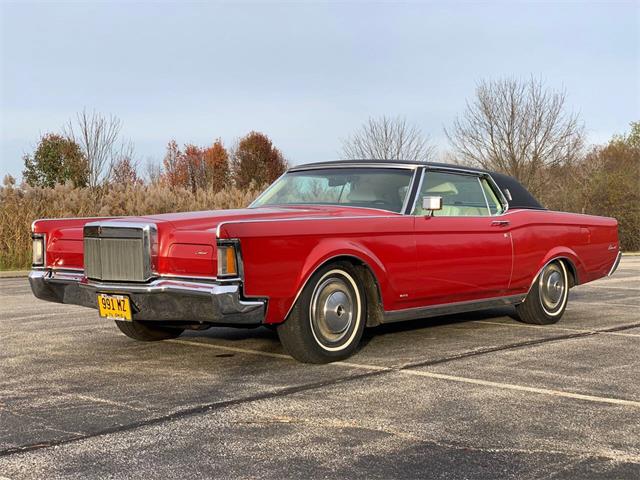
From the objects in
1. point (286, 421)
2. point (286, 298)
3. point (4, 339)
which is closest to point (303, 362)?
point (286, 298)

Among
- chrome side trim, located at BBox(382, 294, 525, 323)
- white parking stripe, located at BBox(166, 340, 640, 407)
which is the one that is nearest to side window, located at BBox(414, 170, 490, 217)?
chrome side trim, located at BBox(382, 294, 525, 323)

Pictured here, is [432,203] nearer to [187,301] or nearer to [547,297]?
[547,297]

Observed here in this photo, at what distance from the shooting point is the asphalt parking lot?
363 cm

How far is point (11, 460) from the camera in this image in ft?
12.1

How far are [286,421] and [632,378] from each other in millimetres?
2625

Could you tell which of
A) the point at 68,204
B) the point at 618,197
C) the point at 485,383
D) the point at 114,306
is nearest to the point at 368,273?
the point at 485,383

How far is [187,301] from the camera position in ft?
17.8

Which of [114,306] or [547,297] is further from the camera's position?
[547,297]

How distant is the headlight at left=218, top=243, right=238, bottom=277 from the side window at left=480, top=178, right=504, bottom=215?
328 centimetres

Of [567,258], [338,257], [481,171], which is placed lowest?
[567,258]

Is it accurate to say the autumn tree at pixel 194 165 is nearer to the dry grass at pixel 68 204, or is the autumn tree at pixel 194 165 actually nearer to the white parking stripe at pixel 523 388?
the dry grass at pixel 68 204

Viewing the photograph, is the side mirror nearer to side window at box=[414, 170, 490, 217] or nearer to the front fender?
side window at box=[414, 170, 490, 217]

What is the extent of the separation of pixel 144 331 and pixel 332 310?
1898 millimetres

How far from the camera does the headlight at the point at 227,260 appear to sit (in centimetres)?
528
